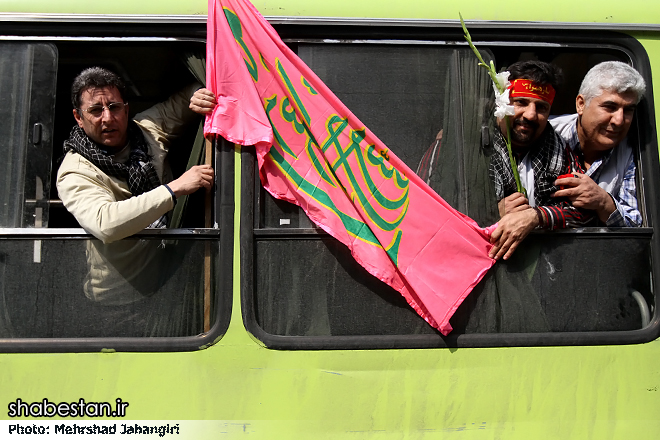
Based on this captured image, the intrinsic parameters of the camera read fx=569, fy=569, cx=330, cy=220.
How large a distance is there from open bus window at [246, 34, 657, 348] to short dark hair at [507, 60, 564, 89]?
0.07 metres

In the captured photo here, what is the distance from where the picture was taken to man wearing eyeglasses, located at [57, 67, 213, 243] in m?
2.13

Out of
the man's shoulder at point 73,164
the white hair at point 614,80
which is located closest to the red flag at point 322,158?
the man's shoulder at point 73,164

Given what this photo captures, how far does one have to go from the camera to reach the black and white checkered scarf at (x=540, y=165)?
2.30 metres

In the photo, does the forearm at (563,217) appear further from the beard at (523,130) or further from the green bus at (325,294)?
the beard at (523,130)

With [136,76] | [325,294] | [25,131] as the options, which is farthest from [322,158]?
[136,76]

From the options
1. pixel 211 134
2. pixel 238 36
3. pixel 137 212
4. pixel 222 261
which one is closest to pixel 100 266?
pixel 137 212

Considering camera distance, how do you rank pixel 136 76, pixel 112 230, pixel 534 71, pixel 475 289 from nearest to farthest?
pixel 112 230 < pixel 475 289 < pixel 534 71 < pixel 136 76

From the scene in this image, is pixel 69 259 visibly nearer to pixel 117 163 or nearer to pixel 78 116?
pixel 117 163

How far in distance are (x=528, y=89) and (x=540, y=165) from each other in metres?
0.32

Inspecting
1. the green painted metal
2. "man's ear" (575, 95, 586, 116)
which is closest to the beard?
"man's ear" (575, 95, 586, 116)

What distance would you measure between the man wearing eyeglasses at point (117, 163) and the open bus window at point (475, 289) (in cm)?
40

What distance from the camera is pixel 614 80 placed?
2293 mm

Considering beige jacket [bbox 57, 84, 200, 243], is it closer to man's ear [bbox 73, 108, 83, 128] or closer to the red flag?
man's ear [bbox 73, 108, 83, 128]

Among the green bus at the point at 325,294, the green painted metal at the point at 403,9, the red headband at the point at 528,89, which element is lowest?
the green bus at the point at 325,294
